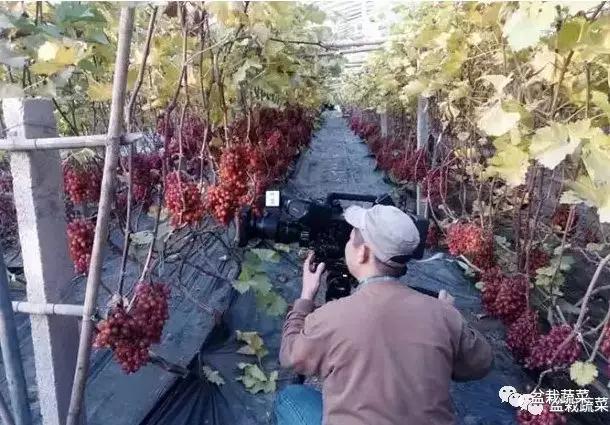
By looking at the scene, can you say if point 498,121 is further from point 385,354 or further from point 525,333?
point 525,333

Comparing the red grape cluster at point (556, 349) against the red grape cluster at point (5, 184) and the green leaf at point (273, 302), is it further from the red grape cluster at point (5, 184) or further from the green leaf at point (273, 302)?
the red grape cluster at point (5, 184)

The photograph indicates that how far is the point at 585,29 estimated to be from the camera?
1395 millimetres

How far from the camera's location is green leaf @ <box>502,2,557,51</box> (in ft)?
3.72

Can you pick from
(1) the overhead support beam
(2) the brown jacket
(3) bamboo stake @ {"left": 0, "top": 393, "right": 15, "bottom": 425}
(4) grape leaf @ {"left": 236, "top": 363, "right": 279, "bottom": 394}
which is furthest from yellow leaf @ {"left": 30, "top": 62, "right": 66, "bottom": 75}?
(4) grape leaf @ {"left": 236, "top": 363, "right": 279, "bottom": 394}

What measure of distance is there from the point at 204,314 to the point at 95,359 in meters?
0.60

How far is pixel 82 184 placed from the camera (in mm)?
1945

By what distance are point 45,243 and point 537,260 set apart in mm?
2251

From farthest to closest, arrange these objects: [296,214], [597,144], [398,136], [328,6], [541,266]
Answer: [398,136] < [328,6] < [541,266] < [296,214] < [597,144]

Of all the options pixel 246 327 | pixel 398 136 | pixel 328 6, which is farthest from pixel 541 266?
pixel 398 136

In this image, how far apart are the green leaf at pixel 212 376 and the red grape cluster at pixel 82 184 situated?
857mm

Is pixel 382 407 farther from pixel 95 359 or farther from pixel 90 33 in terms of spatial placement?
pixel 95 359

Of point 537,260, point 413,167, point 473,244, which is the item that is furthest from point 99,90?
point 413,167

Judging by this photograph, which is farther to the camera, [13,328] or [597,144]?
[597,144]

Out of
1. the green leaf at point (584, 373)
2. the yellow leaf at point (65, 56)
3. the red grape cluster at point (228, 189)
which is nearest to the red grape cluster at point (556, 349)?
the green leaf at point (584, 373)
